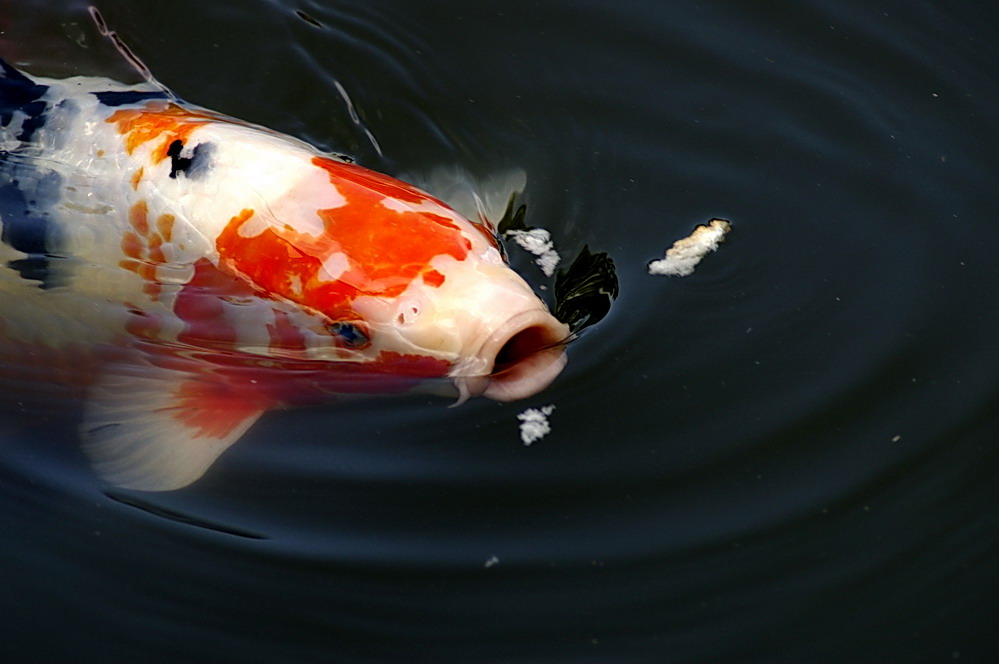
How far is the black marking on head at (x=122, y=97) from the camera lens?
3147mm

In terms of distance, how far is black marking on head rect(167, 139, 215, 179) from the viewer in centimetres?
286

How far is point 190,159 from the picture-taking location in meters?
2.87

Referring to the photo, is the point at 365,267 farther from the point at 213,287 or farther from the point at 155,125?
the point at 155,125

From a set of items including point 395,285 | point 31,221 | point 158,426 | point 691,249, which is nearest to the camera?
point 395,285

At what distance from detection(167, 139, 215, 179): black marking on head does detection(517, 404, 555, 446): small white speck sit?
1009mm

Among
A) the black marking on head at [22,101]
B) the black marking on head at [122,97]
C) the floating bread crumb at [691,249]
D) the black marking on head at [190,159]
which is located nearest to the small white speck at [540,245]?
the floating bread crumb at [691,249]

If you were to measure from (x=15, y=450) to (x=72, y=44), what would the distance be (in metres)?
1.65

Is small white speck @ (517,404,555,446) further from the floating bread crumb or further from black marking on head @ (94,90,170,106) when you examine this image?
black marking on head @ (94,90,170,106)

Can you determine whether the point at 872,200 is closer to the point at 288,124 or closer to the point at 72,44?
the point at 288,124

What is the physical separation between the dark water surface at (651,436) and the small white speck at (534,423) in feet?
0.08

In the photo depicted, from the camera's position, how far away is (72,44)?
379cm

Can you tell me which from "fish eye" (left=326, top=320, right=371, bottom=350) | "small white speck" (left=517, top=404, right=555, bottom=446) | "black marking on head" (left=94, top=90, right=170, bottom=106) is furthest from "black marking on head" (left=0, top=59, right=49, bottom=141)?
"small white speck" (left=517, top=404, right=555, bottom=446)

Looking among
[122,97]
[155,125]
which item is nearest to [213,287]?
[155,125]

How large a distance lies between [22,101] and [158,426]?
1.05 meters
